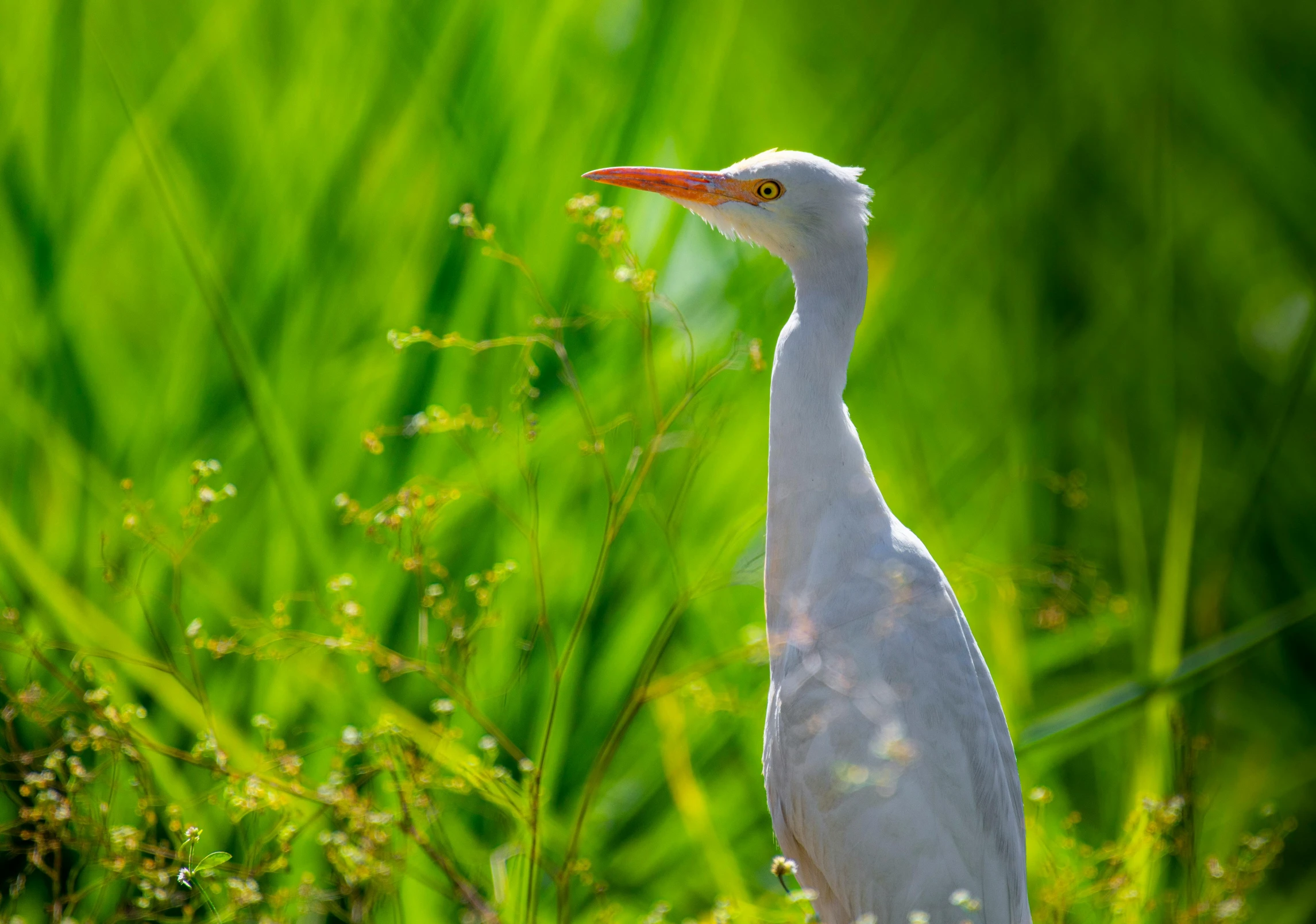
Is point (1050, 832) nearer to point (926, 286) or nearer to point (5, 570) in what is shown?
point (926, 286)

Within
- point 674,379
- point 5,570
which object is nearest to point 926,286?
point 674,379

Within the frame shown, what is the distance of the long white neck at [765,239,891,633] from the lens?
1.00m

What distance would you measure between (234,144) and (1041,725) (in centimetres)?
112

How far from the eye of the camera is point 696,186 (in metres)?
1.04

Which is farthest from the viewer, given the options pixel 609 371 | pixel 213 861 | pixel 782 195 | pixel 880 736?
pixel 609 371

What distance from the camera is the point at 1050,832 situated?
1265mm

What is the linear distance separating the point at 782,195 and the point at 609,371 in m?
0.30

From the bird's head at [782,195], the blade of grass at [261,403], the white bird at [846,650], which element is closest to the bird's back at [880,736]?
the white bird at [846,650]

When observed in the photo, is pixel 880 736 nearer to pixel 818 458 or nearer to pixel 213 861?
pixel 818 458

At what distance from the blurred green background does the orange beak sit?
0.54 ft

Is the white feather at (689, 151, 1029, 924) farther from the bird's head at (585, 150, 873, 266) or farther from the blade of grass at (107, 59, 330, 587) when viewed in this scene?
the blade of grass at (107, 59, 330, 587)

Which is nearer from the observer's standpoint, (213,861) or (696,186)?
(213,861)

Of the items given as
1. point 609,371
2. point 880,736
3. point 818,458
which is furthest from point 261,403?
point 880,736

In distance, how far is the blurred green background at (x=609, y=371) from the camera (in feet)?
3.75
